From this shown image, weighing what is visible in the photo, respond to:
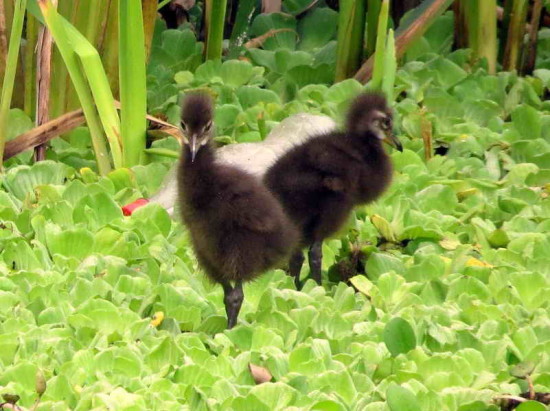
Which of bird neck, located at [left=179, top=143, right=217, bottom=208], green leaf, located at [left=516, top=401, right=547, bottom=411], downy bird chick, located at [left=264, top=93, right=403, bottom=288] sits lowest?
green leaf, located at [left=516, top=401, right=547, bottom=411]

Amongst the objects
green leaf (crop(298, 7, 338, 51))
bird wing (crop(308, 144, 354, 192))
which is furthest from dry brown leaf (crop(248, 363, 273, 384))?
green leaf (crop(298, 7, 338, 51))

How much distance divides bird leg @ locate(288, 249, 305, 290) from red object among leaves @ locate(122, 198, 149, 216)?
900mm

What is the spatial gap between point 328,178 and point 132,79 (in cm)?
135

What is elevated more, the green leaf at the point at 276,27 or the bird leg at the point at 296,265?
the green leaf at the point at 276,27

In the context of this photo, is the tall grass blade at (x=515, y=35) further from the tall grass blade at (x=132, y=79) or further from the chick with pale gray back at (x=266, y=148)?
the tall grass blade at (x=132, y=79)

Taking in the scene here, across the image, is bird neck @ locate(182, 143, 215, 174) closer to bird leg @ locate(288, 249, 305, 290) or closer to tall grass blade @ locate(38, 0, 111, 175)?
bird leg @ locate(288, 249, 305, 290)

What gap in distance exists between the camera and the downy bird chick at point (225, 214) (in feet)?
15.5

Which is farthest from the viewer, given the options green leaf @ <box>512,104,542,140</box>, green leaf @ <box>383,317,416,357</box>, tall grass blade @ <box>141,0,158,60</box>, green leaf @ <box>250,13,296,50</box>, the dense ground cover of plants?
green leaf @ <box>250,13,296,50</box>

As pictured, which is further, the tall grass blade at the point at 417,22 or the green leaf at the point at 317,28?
the green leaf at the point at 317,28

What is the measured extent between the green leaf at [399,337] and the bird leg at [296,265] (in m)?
0.88

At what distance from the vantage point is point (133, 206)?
5984mm

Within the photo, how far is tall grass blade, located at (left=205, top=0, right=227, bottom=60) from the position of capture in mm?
7219

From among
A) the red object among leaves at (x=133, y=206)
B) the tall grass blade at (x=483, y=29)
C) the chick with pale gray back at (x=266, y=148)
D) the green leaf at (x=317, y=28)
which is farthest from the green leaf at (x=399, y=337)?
the green leaf at (x=317, y=28)

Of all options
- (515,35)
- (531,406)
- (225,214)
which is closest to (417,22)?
(515,35)
